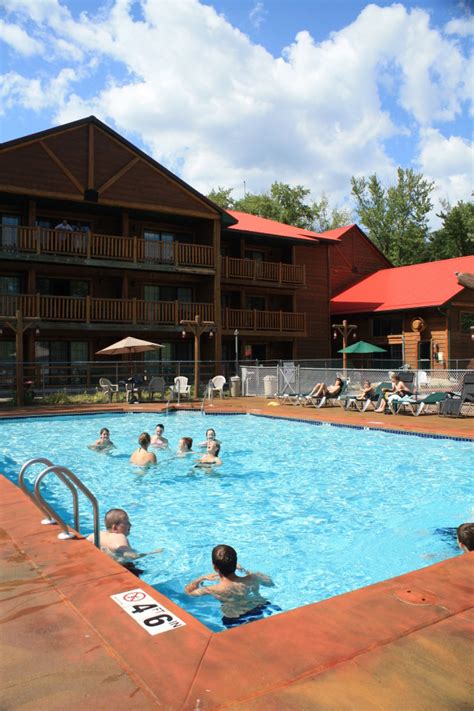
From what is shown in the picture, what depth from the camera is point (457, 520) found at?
23.5 feet

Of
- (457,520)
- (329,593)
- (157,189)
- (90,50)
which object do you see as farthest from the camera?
(157,189)

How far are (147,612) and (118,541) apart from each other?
2.31 meters

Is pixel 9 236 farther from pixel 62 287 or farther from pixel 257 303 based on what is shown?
pixel 257 303

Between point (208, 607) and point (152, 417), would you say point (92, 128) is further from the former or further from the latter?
point (208, 607)

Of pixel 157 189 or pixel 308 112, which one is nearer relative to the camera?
pixel 308 112

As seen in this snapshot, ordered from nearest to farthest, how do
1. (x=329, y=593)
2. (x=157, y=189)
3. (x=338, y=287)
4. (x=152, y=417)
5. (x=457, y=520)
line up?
1. (x=329, y=593)
2. (x=457, y=520)
3. (x=152, y=417)
4. (x=157, y=189)
5. (x=338, y=287)

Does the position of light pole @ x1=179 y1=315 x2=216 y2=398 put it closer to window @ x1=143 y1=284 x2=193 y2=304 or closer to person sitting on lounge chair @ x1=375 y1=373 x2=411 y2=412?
window @ x1=143 y1=284 x2=193 y2=304

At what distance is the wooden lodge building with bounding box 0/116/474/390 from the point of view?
21188mm

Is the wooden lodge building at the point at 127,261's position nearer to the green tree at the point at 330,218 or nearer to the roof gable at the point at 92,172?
the roof gable at the point at 92,172

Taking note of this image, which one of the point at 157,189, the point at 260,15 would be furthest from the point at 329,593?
the point at 157,189

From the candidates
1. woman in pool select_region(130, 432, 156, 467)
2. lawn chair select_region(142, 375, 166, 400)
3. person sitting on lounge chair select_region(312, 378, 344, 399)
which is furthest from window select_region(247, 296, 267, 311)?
woman in pool select_region(130, 432, 156, 467)

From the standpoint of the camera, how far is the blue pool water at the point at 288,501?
19.0 ft

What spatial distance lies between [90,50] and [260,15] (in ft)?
5.00

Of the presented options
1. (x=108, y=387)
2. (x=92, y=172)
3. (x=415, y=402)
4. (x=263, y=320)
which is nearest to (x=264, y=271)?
(x=263, y=320)
